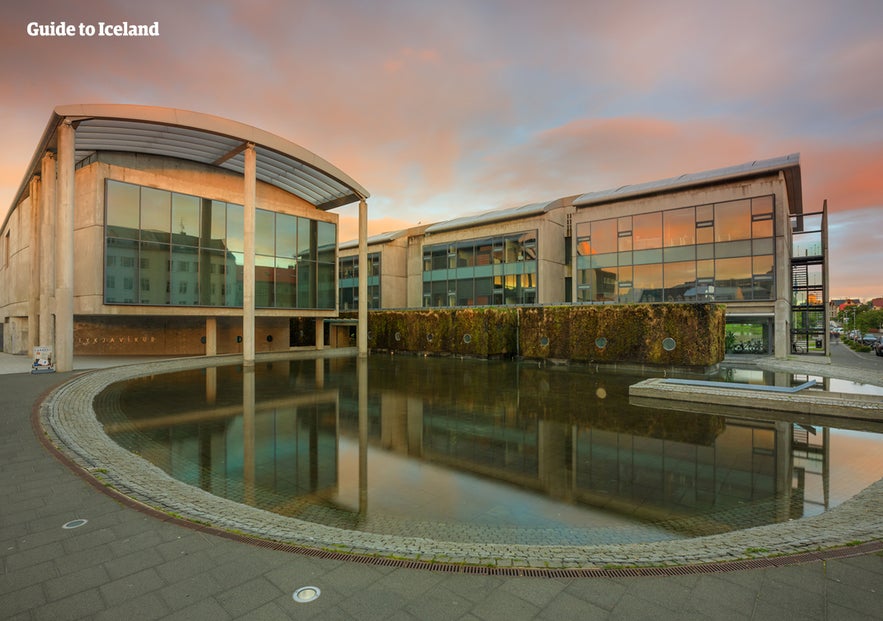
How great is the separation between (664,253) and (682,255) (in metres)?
1.19

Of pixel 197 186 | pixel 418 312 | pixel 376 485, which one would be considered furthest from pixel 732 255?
pixel 197 186

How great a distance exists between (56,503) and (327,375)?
16.2 meters

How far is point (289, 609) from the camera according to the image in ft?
12.1

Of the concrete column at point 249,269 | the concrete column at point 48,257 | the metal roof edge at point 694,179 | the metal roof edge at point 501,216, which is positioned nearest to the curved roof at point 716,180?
the metal roof edge at point 694,179

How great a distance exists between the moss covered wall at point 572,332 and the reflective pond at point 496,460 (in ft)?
36.0

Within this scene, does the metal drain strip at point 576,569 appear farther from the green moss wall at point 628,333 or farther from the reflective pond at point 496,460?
the green moss wall at point 628,333

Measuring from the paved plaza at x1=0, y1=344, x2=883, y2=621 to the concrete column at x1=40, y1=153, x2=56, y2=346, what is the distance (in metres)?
25.4

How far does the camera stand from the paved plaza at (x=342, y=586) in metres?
3.65

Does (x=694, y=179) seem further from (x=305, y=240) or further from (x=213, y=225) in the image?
(x=213, y=225)

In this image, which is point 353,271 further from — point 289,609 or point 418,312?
point 289,609

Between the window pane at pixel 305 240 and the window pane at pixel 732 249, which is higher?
the window pane at pixel 305 240

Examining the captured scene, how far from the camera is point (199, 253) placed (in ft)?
91.9

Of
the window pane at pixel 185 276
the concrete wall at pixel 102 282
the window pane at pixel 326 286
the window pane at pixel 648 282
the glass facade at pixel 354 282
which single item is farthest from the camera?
the glass facade at pixel 354 282

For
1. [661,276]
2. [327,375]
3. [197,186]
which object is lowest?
[327,375]
